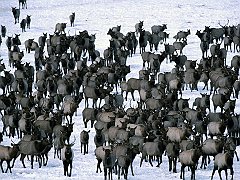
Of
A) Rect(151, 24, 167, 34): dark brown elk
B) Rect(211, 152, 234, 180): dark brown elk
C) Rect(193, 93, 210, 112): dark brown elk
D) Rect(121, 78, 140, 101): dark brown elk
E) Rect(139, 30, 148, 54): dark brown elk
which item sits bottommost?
Rect(211, 152, 234, 180): dark brown elk

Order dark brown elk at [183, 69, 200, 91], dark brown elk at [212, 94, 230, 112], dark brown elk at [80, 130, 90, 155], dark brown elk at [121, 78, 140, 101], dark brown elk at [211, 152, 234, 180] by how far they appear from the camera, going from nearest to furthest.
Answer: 1. dark brown elk at [211, 152, 234, 180]
2. dark brown elk at [80, 130, 90, 155]
3. dark brown elk at [212, 94, 230, 112]
4. dark brown elk at [121, 78, 140, 101]
5. dark brown elk at [183, 69, 200, 91]

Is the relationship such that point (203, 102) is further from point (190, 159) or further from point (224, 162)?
point (224, 162)

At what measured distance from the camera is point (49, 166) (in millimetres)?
23797

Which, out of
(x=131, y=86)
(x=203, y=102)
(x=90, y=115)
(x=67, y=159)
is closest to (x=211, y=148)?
(x=67, y=159)

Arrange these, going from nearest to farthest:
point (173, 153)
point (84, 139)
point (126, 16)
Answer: point (173, 153)
point (84, 139)
point (126, 16)

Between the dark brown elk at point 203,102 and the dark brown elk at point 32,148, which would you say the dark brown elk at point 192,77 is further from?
the dark brown elk at point 32,148

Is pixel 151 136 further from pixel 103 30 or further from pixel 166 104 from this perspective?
pixel 103 30

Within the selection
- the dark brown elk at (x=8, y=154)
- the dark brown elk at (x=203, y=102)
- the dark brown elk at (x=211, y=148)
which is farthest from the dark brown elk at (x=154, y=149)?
the dark brown elk at (x=203, y=102)

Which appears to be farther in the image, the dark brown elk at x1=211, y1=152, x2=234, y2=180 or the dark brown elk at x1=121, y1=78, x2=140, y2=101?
the dark brown elk at x1=121, y1=78, x2=140, y2=101

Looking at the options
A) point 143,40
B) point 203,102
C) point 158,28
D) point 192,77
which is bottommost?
point 203,102

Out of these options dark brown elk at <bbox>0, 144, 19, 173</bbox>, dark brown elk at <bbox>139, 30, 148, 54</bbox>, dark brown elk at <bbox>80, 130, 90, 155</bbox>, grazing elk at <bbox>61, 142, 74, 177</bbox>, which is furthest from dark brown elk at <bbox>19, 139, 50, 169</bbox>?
dark brown elk at <bbox>139, 30, 148, 54</bbox>

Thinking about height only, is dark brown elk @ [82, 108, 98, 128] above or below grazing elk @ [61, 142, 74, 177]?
above

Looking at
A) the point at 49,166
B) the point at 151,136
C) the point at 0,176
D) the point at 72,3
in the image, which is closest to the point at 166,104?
the point at 151,136

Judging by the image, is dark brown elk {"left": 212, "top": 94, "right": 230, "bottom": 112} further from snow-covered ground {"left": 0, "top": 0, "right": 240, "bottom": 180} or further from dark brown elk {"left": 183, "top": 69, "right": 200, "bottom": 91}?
dark brown elk {"left": 183, "top": 69, "right": 200, "bottom": 91}
